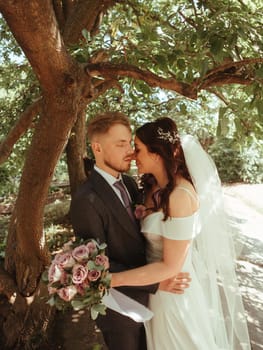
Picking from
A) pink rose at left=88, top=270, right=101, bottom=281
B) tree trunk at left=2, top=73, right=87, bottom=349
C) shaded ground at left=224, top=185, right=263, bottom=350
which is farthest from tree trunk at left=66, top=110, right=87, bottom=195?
pink rose at left=88, top=270, right=101, bottom=281

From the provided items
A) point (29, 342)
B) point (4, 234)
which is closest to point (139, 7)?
point (29, 342)

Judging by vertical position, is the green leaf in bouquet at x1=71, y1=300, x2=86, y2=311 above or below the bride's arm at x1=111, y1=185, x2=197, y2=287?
below

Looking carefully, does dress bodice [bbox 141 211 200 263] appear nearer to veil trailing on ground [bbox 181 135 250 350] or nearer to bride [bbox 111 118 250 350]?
bride [bbox 111 118 250 350]

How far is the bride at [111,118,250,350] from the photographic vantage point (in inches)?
79.4

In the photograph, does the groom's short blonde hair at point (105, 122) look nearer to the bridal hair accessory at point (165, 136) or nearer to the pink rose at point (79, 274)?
the bridal hair accessory at point (165, 136)

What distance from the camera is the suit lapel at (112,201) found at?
2.07 meters

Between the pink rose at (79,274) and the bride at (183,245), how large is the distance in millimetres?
242

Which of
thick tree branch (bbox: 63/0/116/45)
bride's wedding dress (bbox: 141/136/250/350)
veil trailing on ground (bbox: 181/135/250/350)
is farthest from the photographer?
thick tree branch (bbox: 63/0/116/45)

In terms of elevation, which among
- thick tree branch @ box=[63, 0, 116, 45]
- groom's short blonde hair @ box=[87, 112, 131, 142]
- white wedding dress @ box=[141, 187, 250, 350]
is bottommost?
white wedding dress @ box=[141, 187, 250, 350]

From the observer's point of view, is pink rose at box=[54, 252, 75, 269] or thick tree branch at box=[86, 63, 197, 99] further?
thick tree branch at box=[86, 63, 197, 99]

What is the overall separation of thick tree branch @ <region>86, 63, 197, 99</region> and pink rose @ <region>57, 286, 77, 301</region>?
1422 mm

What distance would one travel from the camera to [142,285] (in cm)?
204

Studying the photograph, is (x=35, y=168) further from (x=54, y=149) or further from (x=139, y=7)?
(x=139, y=7)

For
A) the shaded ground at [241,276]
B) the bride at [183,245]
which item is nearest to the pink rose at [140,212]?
the bride at [183,245]
